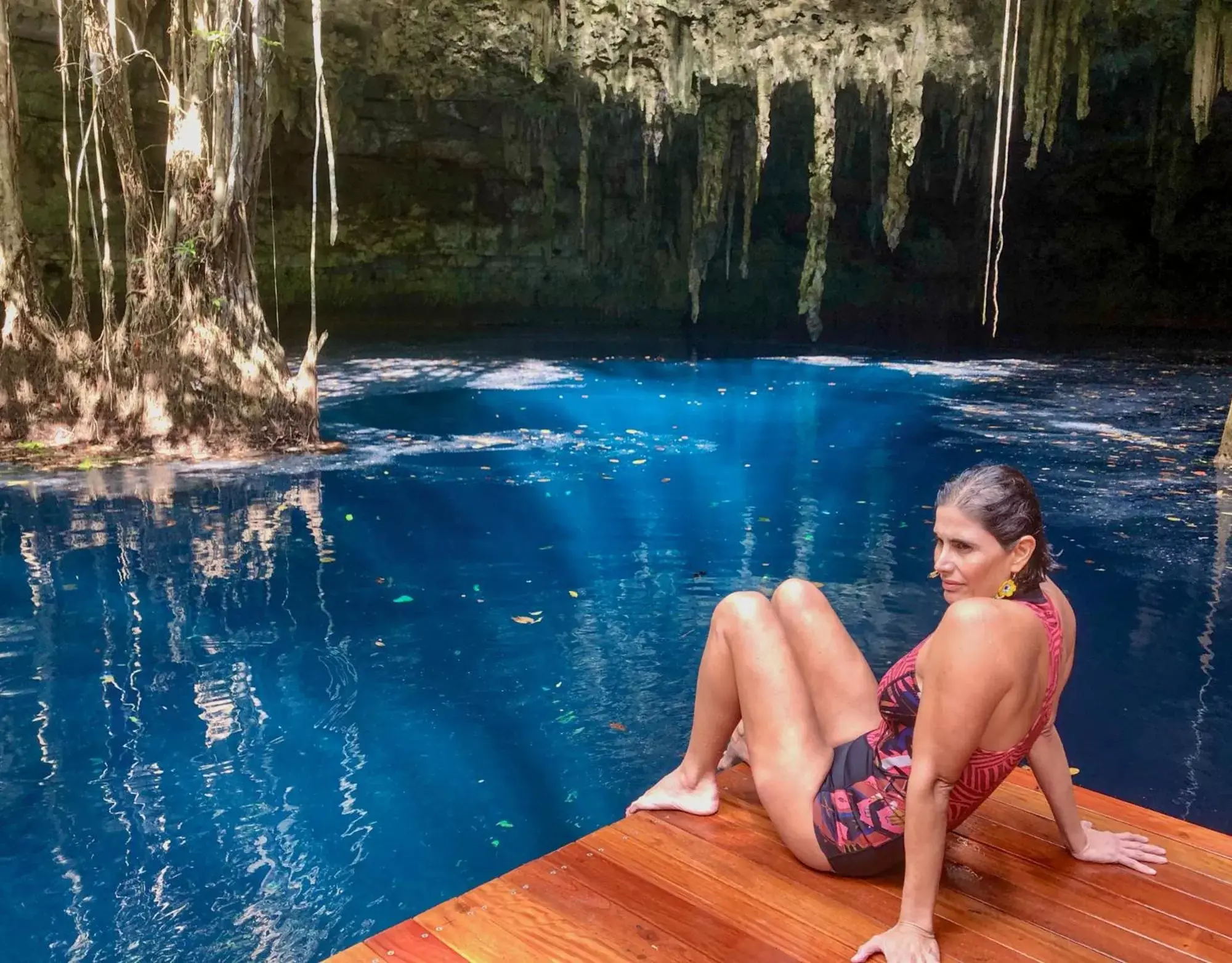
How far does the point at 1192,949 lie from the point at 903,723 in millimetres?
649

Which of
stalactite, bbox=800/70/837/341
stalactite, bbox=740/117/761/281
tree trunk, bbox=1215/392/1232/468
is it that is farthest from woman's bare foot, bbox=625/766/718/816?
stalactite, bbox=740/117/761/281

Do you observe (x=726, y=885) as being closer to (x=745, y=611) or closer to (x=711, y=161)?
(x=745, y=611)

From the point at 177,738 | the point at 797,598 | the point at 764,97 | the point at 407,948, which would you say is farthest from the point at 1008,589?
the point at 764,97

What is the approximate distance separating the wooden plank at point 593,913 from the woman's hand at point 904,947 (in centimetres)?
27

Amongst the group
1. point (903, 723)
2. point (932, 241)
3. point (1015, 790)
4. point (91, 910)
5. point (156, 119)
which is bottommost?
point (91, 910)

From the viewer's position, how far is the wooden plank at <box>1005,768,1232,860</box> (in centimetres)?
234

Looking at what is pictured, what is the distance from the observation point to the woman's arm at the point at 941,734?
1.82 metres

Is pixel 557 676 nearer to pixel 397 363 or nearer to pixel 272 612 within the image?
pixel 272 612

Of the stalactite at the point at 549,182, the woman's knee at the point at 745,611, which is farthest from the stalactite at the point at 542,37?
the woman's knee at the point at 745,611

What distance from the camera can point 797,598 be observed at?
246 cm

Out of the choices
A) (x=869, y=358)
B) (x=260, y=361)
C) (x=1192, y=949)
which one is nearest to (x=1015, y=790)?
(x=1192, y=949)

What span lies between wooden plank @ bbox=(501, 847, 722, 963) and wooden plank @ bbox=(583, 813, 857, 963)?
12cm

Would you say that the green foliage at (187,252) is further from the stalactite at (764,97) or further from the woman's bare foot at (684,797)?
the stalactite at (764,97)

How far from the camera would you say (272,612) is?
4.73 m
